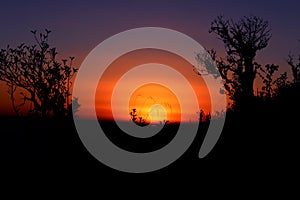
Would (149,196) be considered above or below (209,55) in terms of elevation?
below

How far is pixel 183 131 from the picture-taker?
3488 cm

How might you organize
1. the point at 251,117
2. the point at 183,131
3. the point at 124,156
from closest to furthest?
the point at 251,117
the point at 124,156
the point at 183,131

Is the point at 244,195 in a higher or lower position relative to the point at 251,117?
lower

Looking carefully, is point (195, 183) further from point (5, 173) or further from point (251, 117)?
point (5, 173)

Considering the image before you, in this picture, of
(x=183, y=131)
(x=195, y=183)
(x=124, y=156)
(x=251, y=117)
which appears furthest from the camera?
(x=183, y=131)

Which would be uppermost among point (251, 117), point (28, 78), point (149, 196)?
point (28, 78)

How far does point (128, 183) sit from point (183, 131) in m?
13.7

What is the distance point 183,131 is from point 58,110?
859cm

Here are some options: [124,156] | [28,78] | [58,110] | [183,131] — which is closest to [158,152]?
[124,156]

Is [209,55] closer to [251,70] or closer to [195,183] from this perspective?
[251,70]

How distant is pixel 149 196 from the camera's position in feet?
61.5

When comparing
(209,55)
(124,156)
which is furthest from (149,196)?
(209,55)

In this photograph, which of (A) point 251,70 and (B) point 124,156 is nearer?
(B) point 124,156

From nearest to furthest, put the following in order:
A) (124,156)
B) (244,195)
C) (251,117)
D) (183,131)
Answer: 1. (244,195)
2. (251,117)
3. (124,156)
4. (183,131)
